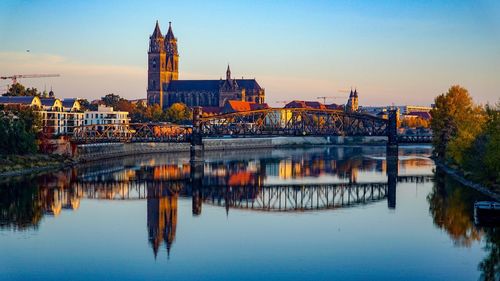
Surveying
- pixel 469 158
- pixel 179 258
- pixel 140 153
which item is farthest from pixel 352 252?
pixel 140 153

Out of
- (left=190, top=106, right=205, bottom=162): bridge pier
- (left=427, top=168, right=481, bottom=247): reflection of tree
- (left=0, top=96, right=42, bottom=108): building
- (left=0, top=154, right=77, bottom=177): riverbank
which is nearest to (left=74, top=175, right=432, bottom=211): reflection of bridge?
(left=427, top=168, right=481, bottom=247): reflection of tree

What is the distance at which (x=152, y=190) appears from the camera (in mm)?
49031

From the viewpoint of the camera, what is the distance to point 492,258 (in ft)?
88.7

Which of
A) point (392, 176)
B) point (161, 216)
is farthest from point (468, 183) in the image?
point (161, 216)

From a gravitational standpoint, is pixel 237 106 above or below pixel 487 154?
above

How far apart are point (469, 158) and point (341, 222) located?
52.6ft

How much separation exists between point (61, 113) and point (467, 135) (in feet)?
193

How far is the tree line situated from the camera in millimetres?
41438

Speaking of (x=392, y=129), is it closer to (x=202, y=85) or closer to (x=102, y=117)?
(x=102, y=117)

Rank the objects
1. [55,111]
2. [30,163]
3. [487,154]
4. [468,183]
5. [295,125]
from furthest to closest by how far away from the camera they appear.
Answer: [295,125], [55,111], [30,163], [468,183], [487,154]

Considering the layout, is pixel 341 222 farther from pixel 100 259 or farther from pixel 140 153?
pixel 140 153

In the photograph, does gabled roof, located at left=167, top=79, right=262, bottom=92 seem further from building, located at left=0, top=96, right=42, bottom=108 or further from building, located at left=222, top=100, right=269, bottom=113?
building, located at left=0, top=96, right=42, bottom=108

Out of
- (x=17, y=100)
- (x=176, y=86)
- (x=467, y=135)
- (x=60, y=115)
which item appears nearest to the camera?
(x=467, y=135)

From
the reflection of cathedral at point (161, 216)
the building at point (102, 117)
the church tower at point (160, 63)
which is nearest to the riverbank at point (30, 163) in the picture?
the reflection of cathedral at point (161, 216)
